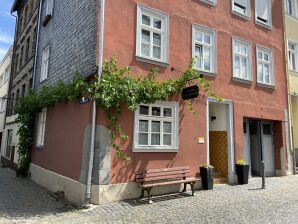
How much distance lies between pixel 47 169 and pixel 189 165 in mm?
5453

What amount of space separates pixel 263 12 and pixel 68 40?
914 centimetres

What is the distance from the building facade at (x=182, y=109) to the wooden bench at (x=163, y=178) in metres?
0.27

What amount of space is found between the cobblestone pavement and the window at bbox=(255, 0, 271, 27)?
7883mm

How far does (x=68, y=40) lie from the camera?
1109 cm

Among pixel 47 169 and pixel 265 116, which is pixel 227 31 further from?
pixel 47 169

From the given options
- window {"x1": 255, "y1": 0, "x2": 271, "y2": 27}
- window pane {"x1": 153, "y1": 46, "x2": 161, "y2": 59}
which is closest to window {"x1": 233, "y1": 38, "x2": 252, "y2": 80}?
window {"x1": 255, "y1": 0, "x2": 271, "y2": 27}

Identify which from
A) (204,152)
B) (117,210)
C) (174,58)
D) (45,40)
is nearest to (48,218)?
(117,210)

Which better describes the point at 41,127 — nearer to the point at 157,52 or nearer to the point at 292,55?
the point at 157,52

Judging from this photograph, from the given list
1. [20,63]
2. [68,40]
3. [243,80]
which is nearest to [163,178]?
[243,80]

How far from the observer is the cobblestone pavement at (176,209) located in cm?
692

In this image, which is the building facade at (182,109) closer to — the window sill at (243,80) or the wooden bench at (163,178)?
the window sill at (243,80)

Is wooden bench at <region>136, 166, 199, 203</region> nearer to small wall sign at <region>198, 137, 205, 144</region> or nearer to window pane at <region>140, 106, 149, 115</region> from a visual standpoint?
small wall sign at <region>198, 137, 205, 144</region>

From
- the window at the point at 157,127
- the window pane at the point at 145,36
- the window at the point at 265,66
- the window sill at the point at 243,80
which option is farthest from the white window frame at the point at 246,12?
the window at the point at 157,127

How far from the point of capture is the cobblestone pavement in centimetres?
692
